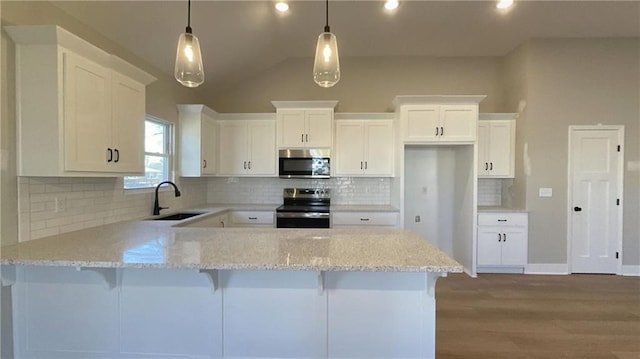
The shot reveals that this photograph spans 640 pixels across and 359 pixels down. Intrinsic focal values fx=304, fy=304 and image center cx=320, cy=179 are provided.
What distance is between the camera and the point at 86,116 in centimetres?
217

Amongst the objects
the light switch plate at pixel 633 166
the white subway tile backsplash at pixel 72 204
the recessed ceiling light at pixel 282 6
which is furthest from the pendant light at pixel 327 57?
the light switch plate at pixel 633 166

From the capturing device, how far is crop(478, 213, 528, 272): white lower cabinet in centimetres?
414

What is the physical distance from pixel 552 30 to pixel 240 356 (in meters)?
5.09

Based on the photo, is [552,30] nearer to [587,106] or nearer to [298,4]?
[587,106]

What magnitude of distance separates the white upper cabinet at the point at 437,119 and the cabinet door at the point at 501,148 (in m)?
0.65

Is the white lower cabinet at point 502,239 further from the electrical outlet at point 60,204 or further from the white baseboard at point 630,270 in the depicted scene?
the electrical outlet at point 60,204

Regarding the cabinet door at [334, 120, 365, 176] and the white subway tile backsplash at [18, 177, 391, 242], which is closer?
the white subway tile backsplash at [18, 177, 391, 242]

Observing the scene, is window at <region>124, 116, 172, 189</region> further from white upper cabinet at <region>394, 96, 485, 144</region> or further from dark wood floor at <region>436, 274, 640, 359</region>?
dark wood floor at <region>436, 274, 640, 359</region>

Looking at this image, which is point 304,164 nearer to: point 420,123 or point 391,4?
point 420,123

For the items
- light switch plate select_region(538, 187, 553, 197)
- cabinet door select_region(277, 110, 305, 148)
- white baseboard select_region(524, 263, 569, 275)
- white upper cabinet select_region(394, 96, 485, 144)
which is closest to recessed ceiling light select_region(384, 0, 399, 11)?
white upper cabinet select_region(394, 96, 485, 144)

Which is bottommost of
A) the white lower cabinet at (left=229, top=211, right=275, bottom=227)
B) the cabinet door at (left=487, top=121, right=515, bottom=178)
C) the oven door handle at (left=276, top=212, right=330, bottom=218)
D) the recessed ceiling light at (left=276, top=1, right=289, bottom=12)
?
the white lower cabinet at (left=229, top=211, right=275, bottom=227)

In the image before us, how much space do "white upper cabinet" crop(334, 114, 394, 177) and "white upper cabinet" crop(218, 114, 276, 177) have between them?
1.00 metres

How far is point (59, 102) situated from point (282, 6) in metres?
2.32

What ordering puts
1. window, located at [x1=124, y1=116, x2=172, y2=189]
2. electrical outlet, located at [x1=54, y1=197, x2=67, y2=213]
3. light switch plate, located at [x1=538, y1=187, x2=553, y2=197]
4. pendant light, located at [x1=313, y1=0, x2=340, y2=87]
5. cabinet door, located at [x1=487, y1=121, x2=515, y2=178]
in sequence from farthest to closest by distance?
1. cabinet door, located at [x1=487, y1=121, x2=515, y2=178]
2. light switch plate, located at [x1=538, y1=187, x2=553, y2=197]
3. window, located at [x1=124, y1=116, x2=172, y2=189]
4. electrical outlet, located at [x1=54, y1=197, x2=67, y2=213]
5. pendant light, located at [x1=313, y1=0, x2=340, y2=87]
